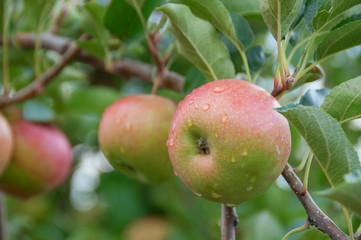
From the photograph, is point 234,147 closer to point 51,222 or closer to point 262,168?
point 262,168

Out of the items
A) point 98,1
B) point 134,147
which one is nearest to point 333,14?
point 134,147

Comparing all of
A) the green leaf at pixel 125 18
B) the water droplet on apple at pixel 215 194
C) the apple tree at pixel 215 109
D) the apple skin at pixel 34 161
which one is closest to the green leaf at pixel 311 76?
the apple tree at pixel 215 109

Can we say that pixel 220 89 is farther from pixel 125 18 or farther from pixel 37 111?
pixel 37 111

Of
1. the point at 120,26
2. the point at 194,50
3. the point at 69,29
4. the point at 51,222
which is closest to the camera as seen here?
the point at 194,50

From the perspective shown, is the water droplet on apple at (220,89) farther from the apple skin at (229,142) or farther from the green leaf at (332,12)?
the green leaf at (332,12)

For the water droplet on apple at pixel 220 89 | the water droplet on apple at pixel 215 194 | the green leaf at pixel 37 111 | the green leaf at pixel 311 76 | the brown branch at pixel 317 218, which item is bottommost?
the green leaf at pixel 37 111

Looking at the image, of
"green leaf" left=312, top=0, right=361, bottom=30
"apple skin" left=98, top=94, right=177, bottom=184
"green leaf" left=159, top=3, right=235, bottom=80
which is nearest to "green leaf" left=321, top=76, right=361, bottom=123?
"green leaf" left=312, top=0, right=361, bottom=30

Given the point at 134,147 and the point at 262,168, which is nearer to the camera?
the point at 262,168
